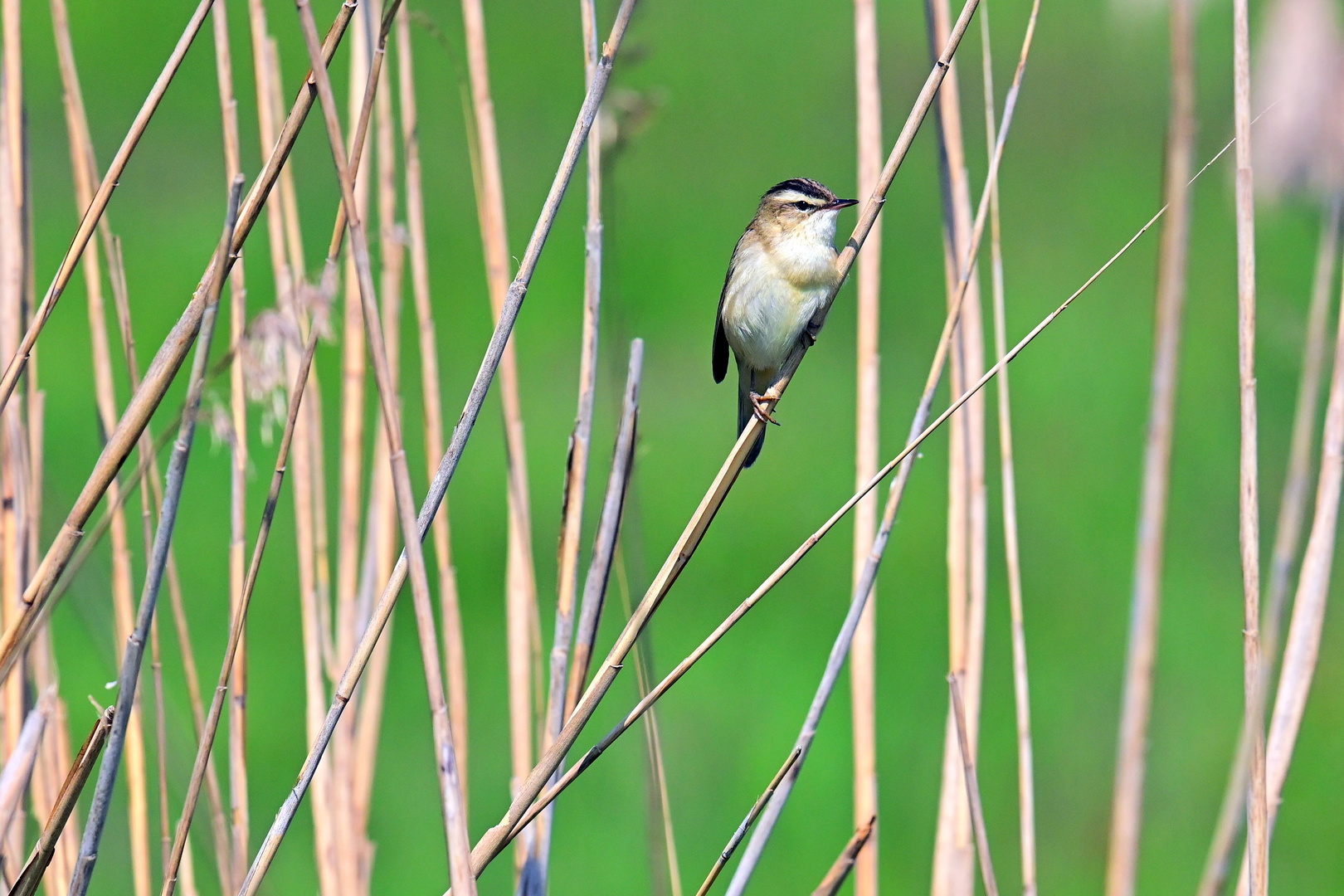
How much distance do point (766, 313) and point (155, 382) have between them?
1404 millimetres

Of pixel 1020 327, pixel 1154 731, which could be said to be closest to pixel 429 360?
pixel 1154 731

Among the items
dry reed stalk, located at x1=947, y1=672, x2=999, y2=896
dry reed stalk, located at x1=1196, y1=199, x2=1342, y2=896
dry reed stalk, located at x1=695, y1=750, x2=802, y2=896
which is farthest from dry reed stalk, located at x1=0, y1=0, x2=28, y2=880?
dry reed stalk, located at x1=1196, y1=199, x2=1342, y2=896

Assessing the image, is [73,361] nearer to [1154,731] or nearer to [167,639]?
[167,639]

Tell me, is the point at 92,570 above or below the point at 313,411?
below

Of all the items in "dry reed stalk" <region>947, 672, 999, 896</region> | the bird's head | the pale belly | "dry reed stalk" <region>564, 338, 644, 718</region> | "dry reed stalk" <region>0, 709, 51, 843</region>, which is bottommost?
"dry reed stalk" <region>947, 672, 999, 896</region>

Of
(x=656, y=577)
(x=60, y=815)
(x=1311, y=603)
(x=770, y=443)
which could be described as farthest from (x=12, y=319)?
(x=770, y=443)

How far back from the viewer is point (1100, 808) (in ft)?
14.1

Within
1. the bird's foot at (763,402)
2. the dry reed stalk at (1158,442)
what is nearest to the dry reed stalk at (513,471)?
the bird's foot at (763,402)

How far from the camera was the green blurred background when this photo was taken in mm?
4082

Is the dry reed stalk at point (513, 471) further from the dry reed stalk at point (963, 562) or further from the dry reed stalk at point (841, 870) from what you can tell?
the dry reed stalk at point (963, 562)

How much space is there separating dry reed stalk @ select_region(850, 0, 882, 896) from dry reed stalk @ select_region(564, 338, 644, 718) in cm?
36

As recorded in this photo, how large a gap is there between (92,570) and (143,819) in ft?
1.15

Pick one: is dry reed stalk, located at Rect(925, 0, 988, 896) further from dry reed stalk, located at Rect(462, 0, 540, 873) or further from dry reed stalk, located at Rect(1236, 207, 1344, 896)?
dry reed stalk, located at Rect(462, 0, 540, 873)

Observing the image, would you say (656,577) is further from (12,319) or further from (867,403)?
(12,319)
